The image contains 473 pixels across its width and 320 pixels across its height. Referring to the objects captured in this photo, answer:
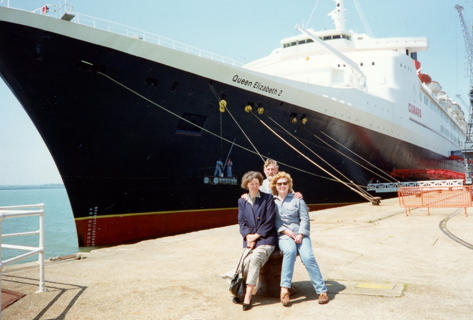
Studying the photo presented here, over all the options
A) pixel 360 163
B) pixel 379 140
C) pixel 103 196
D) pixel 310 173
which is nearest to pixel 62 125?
pixel 103 196

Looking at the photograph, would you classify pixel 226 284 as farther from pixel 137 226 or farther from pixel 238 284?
pixel 137 226

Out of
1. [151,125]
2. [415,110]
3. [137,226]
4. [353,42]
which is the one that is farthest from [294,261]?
[415,110]

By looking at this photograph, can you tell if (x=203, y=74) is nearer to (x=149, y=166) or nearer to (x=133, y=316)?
(x=149, y=166)

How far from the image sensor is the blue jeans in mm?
3020

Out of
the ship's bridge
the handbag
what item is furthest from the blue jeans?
the ship's bridge

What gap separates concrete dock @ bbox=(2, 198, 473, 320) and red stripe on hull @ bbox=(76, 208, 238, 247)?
9.59 feet

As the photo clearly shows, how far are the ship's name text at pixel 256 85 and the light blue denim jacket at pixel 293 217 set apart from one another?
23.8ft

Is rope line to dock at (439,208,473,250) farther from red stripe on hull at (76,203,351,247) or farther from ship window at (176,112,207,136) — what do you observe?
ship window at (176,112,207,136)

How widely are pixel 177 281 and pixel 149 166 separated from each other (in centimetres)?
576

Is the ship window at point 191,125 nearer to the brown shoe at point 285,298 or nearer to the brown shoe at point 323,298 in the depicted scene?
the brown shoe at point 285,298

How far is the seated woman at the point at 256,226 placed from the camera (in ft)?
10.0

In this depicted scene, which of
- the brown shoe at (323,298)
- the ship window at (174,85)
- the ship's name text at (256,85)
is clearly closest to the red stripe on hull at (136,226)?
the ship window at (174,85)

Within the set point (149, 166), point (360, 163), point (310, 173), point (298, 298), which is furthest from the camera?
point (360, 163)

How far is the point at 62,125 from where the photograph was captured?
831cm
